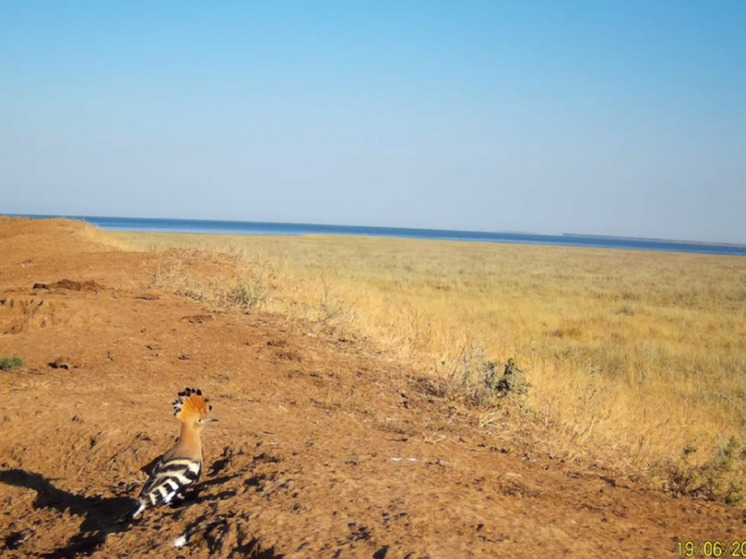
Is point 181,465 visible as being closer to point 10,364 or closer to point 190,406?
point 190,406

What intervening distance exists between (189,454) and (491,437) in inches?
120

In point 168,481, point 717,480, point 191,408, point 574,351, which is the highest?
point 191,408

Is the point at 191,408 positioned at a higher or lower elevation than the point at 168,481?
higher

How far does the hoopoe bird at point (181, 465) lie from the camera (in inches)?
159

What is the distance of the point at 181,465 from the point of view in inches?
162

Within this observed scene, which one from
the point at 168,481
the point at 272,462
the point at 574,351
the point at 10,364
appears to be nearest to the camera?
the point at 168,481

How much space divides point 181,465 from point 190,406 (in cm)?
37

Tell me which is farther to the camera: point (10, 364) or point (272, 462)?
point (10, 364)
